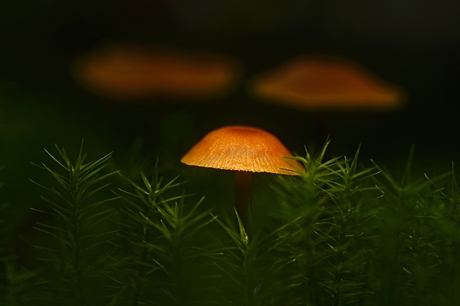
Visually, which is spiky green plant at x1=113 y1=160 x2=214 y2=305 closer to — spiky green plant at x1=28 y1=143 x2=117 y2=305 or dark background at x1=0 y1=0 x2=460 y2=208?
spiky green plant at x1=28 y1=143 x2=117 y2=305

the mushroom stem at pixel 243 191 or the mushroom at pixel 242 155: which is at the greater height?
the mushroom at pixel 242 155

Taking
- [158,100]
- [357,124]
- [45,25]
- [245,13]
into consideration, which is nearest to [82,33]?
[45,25]

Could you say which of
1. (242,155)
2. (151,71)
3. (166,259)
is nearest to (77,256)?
(166,259)

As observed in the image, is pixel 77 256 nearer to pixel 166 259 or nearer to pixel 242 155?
pixel 166 259

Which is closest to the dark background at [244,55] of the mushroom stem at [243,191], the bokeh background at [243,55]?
the bokeh background at [243,55]

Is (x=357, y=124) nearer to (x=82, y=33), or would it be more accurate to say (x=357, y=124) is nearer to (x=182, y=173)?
(x=182, y=173)

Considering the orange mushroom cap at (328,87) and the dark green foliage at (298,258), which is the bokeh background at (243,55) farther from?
the dark green foliage at (298,258)
